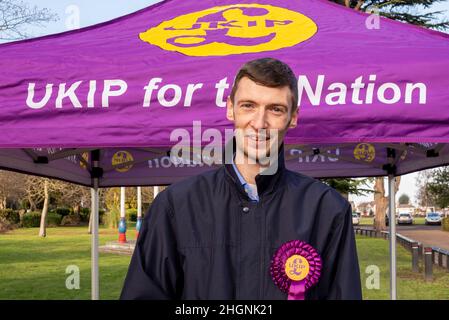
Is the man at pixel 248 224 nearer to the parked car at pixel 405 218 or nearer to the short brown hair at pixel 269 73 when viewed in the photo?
the short brown hair at pixel 269 73

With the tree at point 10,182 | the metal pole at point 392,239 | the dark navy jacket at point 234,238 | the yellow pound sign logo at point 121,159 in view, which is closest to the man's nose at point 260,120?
the dark navy jacket at point 234,238

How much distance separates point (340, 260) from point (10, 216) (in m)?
47.2

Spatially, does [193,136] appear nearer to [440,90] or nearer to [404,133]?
[404,133]

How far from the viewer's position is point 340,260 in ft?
6.07

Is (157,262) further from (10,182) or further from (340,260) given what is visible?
(10,182)

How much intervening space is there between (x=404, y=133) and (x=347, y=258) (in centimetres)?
161

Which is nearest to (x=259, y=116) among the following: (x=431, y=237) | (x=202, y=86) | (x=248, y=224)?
(x=248, y=224)

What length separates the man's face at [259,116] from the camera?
72.3 inches

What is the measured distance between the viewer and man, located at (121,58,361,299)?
5.88ft

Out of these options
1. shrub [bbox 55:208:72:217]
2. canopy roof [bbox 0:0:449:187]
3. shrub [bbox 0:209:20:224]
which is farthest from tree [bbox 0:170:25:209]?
canopy roof [bbox 0:0:449:187]

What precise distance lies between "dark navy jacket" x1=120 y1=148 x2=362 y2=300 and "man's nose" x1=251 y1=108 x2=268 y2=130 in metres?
0.13

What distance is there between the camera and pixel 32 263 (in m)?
17.8

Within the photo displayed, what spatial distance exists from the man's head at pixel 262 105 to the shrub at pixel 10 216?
4546 centimetres
